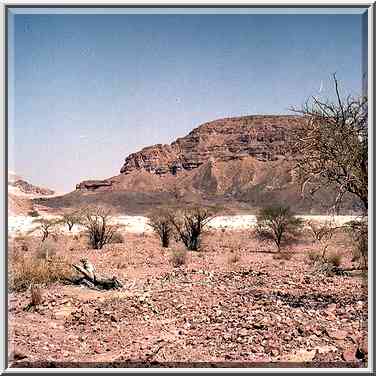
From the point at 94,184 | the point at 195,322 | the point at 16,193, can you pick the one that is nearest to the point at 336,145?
the point at 195,322

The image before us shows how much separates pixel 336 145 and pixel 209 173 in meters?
61.4

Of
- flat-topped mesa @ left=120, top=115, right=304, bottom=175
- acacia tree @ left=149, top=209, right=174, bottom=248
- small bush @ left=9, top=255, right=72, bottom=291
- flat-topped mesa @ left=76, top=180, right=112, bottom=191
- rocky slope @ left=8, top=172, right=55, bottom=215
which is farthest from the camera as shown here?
flat-topped mesa @ left=120, top=115, right=304, bottom=175

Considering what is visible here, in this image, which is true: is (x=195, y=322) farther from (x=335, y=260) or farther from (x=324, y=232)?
(x=335, y=260)

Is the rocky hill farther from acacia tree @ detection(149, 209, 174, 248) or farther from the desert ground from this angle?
the desert ground

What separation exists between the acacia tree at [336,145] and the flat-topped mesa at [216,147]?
6143cm

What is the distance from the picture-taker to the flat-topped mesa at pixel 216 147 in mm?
70500

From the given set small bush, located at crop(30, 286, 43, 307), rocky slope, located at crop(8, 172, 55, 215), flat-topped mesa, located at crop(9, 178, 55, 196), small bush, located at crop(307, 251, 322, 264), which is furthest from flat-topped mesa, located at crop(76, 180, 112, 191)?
small bush, located at crop(30, 286, 43, 307)

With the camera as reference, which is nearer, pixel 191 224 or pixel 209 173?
pixel 191 224

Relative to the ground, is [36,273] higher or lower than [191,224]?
lower

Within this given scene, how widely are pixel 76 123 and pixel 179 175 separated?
65162mm

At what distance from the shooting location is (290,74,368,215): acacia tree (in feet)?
17.3

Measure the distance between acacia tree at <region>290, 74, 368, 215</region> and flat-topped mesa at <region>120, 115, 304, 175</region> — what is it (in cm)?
6143

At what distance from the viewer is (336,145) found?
5520mm

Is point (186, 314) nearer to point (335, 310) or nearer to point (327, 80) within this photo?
point (335, 310)
